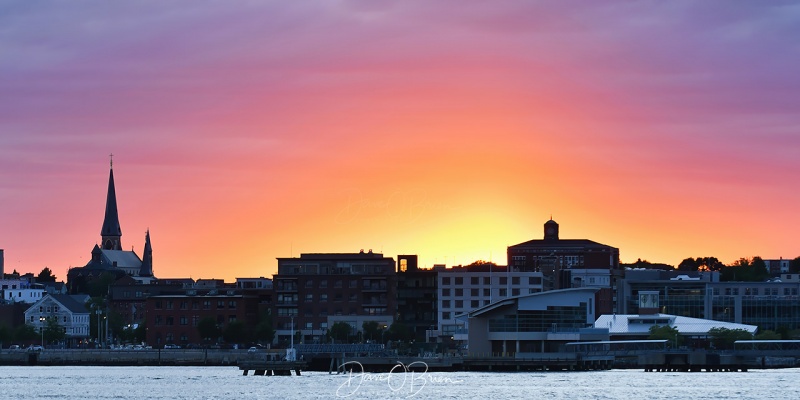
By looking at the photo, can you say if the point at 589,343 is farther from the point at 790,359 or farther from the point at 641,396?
the point at 641,396

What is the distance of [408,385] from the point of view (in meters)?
137

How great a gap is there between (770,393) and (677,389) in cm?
789

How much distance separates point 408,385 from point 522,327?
92.1 feet

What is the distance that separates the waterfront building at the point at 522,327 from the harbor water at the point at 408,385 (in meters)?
6.60

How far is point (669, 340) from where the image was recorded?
184 meters

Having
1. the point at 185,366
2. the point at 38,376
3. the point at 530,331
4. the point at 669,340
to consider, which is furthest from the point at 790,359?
the point at 38,376

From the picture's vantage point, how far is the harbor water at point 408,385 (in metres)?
121

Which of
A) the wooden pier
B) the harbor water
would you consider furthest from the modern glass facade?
the wooden pier

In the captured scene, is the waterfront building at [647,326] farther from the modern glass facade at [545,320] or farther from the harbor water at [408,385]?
the harbor water at [408,385]

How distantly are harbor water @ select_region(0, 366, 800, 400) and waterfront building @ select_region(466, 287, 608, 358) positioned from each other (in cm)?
660

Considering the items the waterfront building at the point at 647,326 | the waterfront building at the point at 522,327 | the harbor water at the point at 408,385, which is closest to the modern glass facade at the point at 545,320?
the waterfront building at the point at 522,327

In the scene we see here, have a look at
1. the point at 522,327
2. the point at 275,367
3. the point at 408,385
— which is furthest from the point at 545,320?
the point at 408,385

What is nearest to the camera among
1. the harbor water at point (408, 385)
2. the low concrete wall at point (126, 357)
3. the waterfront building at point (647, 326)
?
A: the harbor water at point (408, 385)

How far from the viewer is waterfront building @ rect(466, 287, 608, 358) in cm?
16212
